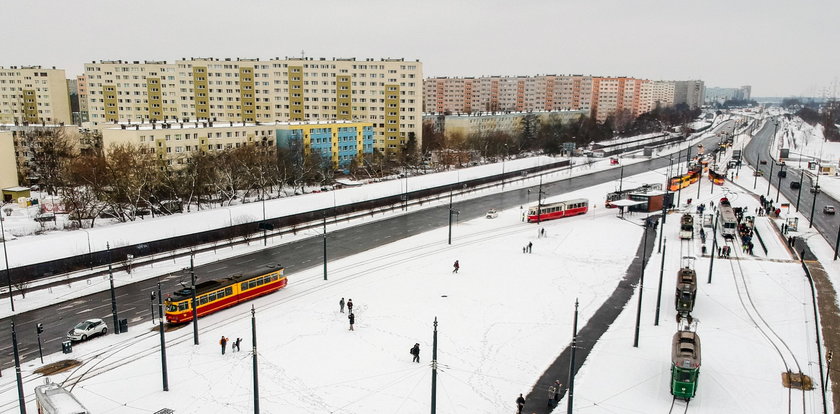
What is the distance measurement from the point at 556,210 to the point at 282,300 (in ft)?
121

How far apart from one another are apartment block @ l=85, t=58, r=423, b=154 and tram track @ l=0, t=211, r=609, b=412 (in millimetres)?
60099

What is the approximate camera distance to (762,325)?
106 ft

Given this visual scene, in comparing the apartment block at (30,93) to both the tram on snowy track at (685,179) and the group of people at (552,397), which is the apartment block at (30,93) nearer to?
the tram on snowy track at (685,179)

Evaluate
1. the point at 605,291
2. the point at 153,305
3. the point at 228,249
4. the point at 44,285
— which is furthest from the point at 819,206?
the point at 44,285

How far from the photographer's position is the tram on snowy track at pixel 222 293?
32.8 m

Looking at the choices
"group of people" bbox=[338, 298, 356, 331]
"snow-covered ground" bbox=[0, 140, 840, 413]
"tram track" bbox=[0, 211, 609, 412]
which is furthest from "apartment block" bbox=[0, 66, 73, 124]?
"group of people" bbox=[338, 298, 356, 331]

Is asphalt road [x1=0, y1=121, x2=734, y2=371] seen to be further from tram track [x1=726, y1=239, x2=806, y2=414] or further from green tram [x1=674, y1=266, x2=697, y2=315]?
tram track [x1=726, y1=239, x2=806, y2=414]

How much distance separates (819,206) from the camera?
6812 cm

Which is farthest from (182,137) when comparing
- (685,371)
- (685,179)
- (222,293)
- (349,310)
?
(685,371)

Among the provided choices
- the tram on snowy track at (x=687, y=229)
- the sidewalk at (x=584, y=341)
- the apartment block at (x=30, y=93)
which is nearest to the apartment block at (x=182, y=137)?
the sidewalk at (x=584, y=341)

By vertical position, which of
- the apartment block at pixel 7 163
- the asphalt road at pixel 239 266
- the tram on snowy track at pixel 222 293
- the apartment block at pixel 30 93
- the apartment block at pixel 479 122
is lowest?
the asphalt road at pixel 239 266

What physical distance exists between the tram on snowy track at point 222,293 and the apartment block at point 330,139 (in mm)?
49301

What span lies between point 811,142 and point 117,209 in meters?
163

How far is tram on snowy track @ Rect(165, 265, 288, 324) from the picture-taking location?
32.8 m
